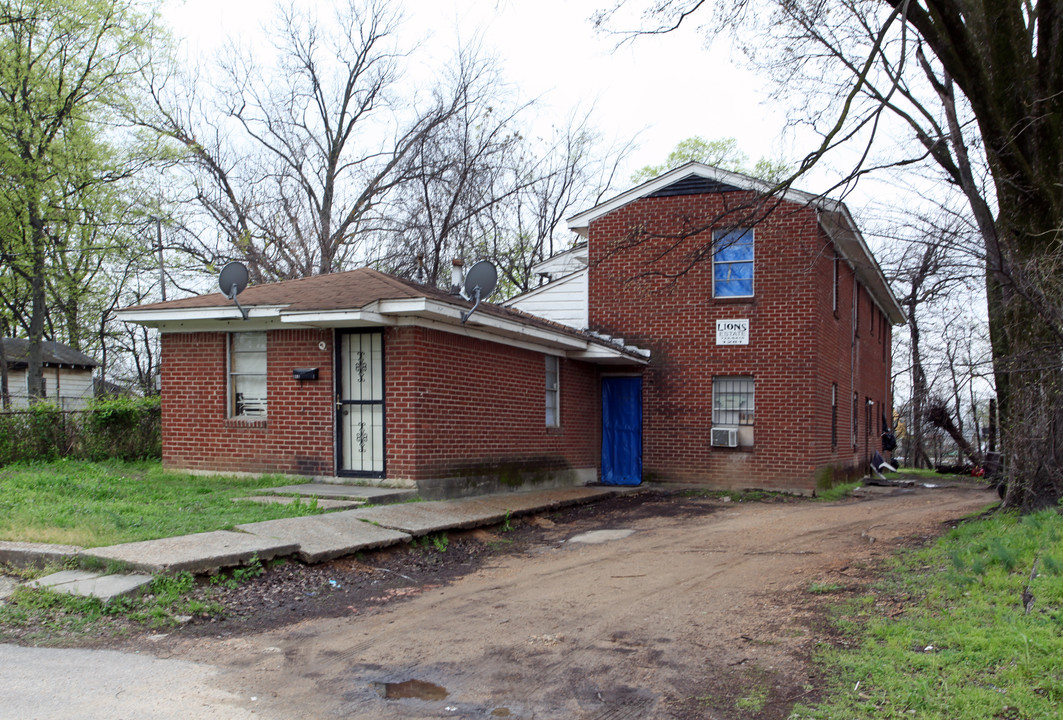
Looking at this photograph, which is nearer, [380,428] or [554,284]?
[380,428]

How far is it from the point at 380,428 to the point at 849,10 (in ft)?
27.3

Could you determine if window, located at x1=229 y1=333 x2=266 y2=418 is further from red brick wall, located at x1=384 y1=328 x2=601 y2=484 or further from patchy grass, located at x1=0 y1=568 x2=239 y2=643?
patchy grass, located at x1=0 y1=568 x2=239 y2=643

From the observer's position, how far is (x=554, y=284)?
19266 mm

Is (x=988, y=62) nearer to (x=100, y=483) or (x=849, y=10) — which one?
(x=849, y=10)

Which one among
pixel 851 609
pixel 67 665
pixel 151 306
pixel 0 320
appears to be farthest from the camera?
pixel 0 320

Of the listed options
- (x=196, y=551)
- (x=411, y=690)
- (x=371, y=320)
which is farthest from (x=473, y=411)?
(x=411, y=690)

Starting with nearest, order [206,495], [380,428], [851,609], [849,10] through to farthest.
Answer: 1. [851,609]
2. [849,10]
3. [206,495]
4. [380,428]

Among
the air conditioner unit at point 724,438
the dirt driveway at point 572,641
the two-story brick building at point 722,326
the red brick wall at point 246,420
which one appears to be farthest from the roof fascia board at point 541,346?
the dirt driveway at point 572,641

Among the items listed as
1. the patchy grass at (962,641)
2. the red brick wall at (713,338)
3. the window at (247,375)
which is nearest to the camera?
the patchy grass at (962,641)

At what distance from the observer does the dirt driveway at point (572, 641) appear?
4.78m

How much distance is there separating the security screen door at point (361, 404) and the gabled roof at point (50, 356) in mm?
31752

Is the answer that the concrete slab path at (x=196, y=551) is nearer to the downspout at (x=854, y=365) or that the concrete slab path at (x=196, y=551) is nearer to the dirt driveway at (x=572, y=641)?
the dirt driveway at (x=572, y=641)

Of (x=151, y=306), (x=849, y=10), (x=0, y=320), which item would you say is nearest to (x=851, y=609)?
(x=849, y=10)

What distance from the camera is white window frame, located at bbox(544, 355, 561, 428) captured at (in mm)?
16312
